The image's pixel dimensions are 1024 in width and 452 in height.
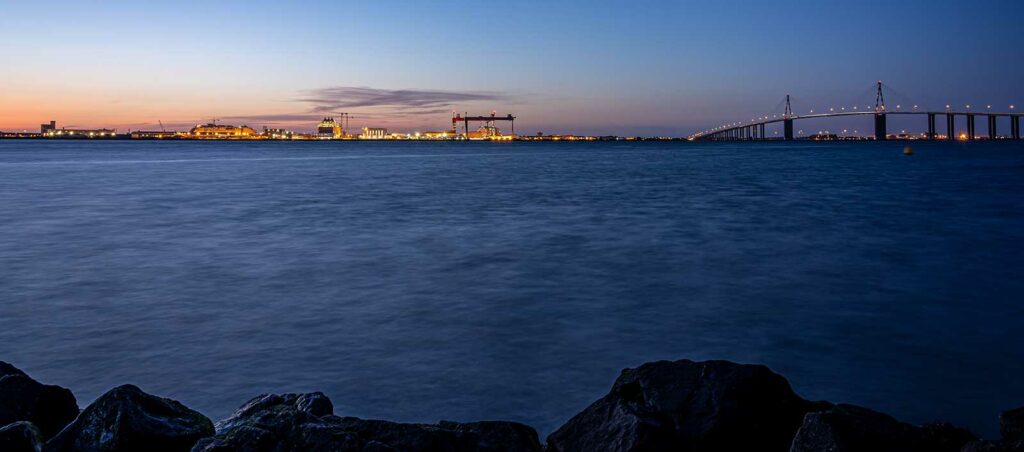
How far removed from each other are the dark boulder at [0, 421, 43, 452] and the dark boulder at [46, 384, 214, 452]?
0.06m

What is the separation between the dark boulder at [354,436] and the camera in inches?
122

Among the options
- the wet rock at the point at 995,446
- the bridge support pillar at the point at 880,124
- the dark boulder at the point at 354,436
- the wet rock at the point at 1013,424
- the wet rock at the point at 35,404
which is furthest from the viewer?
the bridge support pillar at the point at 880,124

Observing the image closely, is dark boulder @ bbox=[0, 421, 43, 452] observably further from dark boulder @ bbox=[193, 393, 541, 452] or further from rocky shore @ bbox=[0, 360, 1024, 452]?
dark boulder @ bbox=[193, 393, 541, 452]

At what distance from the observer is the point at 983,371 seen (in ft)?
18.5

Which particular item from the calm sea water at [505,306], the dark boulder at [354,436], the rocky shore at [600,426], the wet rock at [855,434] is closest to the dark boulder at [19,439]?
the rocky shore at [600,426]

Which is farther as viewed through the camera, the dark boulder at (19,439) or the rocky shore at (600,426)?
the dark boulder at (19,439)

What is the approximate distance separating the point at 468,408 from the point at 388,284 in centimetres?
422

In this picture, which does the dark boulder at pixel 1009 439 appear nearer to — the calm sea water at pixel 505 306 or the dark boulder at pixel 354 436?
the calm sea water at pixel 505 306

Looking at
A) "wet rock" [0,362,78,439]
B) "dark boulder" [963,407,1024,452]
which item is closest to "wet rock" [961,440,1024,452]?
"dark boulder" [963,407,1024,452]

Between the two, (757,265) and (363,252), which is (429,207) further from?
(757,265)

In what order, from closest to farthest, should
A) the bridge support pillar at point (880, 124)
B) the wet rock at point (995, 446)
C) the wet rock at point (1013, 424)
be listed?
1. the wet rock at point (995, 446)
2. the wet rock at point (1013, 424)
3. the bridge support pillar at point (880, 124)

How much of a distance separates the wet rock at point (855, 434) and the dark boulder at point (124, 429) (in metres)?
2.58

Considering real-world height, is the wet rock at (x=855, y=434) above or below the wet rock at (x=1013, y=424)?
above

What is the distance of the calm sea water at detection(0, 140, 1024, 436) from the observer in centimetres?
532
